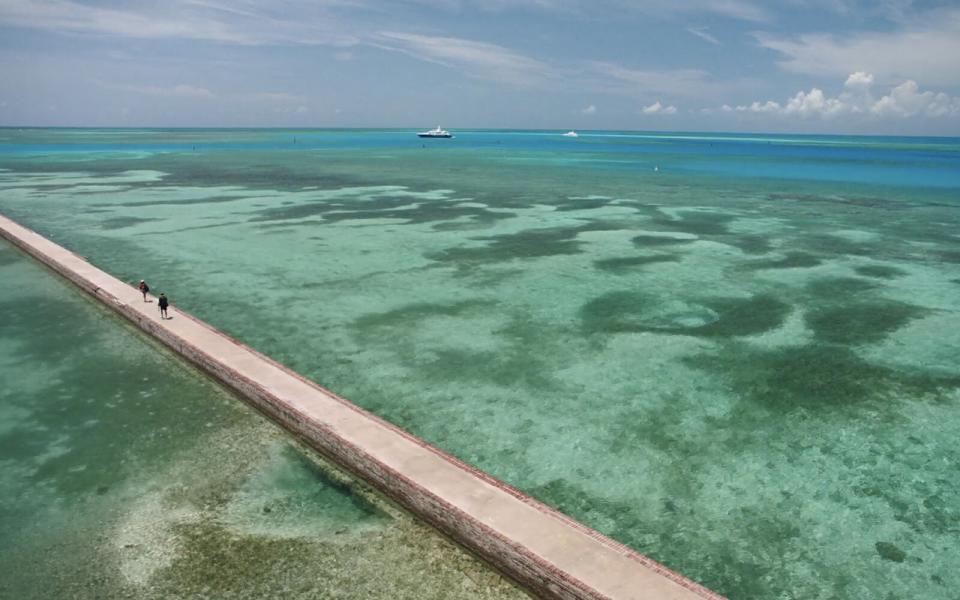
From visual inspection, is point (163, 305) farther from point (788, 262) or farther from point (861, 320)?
point (788, 262)

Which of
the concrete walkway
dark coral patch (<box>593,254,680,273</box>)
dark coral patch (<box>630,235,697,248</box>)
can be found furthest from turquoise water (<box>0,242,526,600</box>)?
dark coral patch (<box>630,235,697,248</box>)

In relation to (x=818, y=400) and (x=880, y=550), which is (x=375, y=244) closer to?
(x=818, y=400)

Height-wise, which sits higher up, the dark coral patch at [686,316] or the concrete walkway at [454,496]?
the concrete walkway at [454,496]

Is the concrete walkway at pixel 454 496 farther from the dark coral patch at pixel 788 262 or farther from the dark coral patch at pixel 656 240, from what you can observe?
the dark coral patch at pixel 656 240

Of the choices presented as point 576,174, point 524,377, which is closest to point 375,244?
point 524,377

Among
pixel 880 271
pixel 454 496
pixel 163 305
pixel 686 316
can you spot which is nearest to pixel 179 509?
pixel 454 496

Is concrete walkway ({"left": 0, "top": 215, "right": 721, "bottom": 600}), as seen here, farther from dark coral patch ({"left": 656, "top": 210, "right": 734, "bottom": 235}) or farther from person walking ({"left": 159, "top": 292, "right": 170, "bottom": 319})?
dark coral patch ({"left": 656, "top": 210, "right": 734, "bottom": 235})

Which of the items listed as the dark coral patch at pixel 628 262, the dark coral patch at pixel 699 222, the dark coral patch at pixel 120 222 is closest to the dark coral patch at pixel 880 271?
the dark coral patch at pixel 628 262
